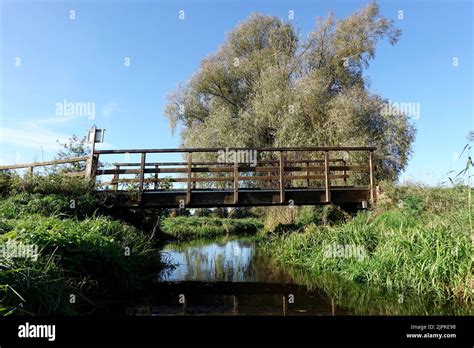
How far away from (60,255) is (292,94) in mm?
14966

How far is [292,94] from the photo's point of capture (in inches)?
734

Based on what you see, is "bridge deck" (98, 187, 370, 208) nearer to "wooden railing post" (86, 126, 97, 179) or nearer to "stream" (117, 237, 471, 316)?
"wooden railing post" (86, 126, 97, 179)

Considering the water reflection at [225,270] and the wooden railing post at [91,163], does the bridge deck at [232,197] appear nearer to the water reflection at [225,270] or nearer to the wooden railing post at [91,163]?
the wooden railing post at [91,163]

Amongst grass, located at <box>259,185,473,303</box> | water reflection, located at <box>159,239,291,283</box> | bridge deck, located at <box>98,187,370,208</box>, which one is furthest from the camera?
bridge deck, located at <box>98,187,370,208</box>

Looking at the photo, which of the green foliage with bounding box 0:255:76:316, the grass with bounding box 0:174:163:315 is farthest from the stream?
the green foliage with bounding box 0:255:76:316

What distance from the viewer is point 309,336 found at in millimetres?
3559

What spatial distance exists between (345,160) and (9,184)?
12.0 m

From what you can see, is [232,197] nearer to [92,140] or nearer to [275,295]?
[92,140]

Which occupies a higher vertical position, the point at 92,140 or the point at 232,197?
the point at 92,140

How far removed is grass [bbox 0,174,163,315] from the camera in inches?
162

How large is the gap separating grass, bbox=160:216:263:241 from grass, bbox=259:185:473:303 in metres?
10.3

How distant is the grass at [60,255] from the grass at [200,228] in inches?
370

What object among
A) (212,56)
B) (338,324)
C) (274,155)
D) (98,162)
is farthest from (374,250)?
(212,56)

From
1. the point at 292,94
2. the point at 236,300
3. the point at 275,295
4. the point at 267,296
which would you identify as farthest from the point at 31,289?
the point at 292,94
